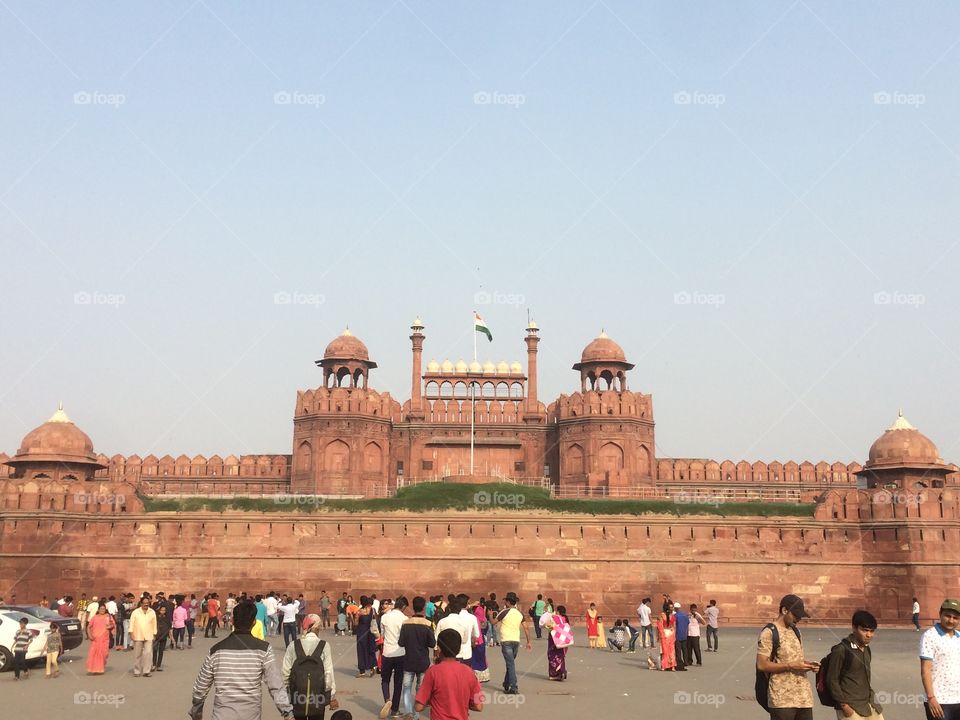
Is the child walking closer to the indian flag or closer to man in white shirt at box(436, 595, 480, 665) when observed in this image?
man in white shirt at box(436, 595, 480, 665)

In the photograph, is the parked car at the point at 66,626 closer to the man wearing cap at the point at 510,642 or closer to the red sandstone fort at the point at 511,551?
the man wearing cap at the point at 510,642

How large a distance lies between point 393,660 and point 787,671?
521cm

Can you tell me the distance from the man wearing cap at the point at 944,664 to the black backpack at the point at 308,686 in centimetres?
428

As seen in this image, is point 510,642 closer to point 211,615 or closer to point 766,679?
point 766,679

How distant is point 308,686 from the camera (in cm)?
736

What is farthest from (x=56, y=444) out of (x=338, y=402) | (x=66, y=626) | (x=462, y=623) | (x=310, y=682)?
(x=310, y=682)

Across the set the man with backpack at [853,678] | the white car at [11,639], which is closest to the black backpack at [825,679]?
the man with backpack at [853,678]

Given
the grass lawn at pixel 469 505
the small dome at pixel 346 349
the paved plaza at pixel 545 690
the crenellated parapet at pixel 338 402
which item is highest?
the small dome at pixel 346 349

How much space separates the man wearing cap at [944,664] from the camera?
21.2 feet

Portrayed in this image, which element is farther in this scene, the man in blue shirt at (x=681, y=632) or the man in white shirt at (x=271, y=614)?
the man in white shirt at (x=271, y=614)

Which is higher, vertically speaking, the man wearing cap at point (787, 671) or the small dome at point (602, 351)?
the small dome at point (602, 351)

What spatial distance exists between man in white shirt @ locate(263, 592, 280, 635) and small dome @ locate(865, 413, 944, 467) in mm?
22406

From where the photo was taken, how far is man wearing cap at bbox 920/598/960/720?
6453 millimetres

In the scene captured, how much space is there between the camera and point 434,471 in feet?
130
